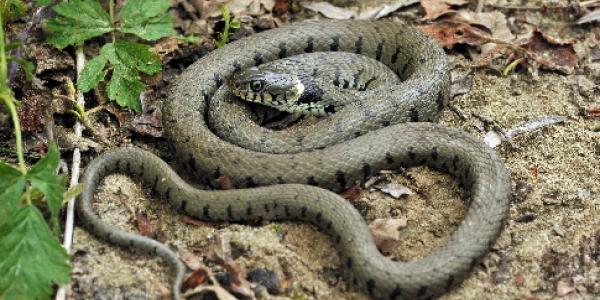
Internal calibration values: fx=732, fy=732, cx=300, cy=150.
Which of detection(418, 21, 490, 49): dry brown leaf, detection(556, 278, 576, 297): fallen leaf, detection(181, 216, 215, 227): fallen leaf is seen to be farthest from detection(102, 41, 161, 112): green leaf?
detection(556, 278, 576, 297): fallen leaf

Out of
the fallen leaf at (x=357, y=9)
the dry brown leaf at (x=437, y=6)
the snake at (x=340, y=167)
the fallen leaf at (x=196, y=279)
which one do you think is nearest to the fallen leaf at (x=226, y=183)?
the snake at (x=340, y=167)

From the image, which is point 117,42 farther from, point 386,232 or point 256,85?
point 386,232

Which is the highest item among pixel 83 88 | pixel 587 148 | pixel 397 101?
pixel 83 88

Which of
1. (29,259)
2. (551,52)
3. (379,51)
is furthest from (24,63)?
(551,52)

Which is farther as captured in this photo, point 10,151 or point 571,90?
point 571,90

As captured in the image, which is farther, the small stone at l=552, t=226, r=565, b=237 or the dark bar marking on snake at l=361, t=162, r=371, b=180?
the dark bar marking on snake at l=361, t=162, r=371, b=180

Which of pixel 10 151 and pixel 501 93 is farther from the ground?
pixel 10 151

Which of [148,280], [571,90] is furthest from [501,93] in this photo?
[148,280]

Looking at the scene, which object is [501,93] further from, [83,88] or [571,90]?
[83,88]

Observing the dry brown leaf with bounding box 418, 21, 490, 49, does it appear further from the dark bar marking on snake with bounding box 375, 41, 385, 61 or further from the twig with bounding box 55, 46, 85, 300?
the twig with bounding box 55, 46, 85, 300
